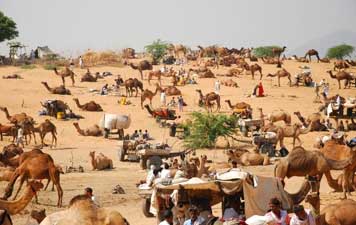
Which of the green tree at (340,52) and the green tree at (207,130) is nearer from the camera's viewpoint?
the green tree at (207,130)

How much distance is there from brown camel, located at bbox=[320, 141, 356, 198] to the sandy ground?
0.43m

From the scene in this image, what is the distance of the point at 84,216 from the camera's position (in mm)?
7941

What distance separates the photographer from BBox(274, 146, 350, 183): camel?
15.1 metres

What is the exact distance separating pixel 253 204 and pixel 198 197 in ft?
3.38

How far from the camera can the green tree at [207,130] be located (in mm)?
26781

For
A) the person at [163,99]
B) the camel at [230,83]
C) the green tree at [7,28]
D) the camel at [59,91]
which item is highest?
the green tree at [7,28]

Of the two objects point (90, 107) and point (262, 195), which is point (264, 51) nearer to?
point (90, 107)

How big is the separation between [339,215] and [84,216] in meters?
3.85

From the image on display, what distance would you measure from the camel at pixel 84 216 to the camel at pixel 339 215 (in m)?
3.13

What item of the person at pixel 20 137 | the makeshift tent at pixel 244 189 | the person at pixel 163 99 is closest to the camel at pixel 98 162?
the person at pixel 20 137

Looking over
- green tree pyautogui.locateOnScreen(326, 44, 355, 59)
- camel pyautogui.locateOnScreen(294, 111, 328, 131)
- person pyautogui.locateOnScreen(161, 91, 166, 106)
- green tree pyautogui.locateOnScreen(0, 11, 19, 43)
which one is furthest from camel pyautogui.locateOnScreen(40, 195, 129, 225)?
green tree pyautogui.locateOnScreen(326, 44, 355, 59)

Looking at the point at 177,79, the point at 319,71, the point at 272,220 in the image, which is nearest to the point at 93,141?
the point at 177,79

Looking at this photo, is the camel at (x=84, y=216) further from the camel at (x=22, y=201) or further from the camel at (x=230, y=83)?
the camel at (x=230, y=83)

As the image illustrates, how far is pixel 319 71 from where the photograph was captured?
177 ft
